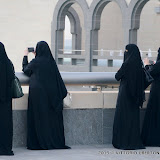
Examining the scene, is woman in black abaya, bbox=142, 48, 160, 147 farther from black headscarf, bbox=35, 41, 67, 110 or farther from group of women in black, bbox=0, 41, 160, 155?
black headscarf, bbox=35, 41, 67, 110

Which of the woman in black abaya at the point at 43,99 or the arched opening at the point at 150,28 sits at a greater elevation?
the arched opening at the point at 150,28

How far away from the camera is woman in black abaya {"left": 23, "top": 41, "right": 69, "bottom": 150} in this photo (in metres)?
8.41

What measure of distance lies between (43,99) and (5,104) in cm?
58

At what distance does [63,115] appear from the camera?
29.0 ft

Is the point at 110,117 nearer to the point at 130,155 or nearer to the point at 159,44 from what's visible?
the point at 130,155

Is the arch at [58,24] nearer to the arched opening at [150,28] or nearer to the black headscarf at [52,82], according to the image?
the arched opening at [150,28]

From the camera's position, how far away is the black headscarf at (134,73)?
28.3 feet

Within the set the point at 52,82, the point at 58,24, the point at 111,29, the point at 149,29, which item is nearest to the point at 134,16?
the point at 58,24

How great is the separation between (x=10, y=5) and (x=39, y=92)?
29670mm

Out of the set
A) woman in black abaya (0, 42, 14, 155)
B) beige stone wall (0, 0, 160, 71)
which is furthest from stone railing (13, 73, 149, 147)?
beige stone wall (0, 0, 160, 71)

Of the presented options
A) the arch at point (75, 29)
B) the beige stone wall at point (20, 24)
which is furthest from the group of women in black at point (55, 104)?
the arch at point (75, 29)

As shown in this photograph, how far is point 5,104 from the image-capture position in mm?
8102

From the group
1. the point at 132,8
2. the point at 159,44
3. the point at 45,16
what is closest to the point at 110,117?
the point at 132,8

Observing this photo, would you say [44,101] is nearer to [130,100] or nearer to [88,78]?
[88,78]
